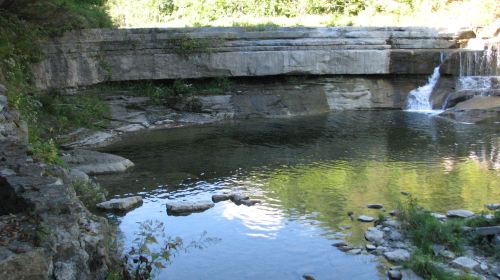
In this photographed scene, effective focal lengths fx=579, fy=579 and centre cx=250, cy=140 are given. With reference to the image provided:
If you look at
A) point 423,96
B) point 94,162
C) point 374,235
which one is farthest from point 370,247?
point 423,96

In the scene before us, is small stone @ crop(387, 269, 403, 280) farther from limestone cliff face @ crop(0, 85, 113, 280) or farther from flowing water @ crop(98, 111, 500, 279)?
limestone cliff face @ crop(0, 85, 113, 280)

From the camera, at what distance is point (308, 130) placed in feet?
50.3

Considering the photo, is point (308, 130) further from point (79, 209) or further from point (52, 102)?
point (79, 209)

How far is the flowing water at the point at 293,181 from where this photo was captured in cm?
674

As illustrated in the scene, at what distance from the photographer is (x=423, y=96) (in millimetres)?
19062

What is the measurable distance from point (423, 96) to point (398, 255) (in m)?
13.5

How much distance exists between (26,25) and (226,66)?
20.1 feet

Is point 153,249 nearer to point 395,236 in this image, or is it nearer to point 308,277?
point 308,277

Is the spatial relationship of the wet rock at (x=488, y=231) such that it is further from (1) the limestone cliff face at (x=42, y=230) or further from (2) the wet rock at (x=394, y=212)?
(1) the limestone cliff face at (x=42, y=230)

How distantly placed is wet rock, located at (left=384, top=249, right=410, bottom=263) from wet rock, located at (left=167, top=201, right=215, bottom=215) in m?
3.07

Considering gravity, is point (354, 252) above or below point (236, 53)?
below

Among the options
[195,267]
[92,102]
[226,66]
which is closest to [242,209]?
[195,267]

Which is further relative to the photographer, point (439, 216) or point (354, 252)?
point (439, 216)

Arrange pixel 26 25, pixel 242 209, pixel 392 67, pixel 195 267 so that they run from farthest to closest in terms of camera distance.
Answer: pixel 392 67, pixel 26 25, pixel 242 209, pixel 195 267
